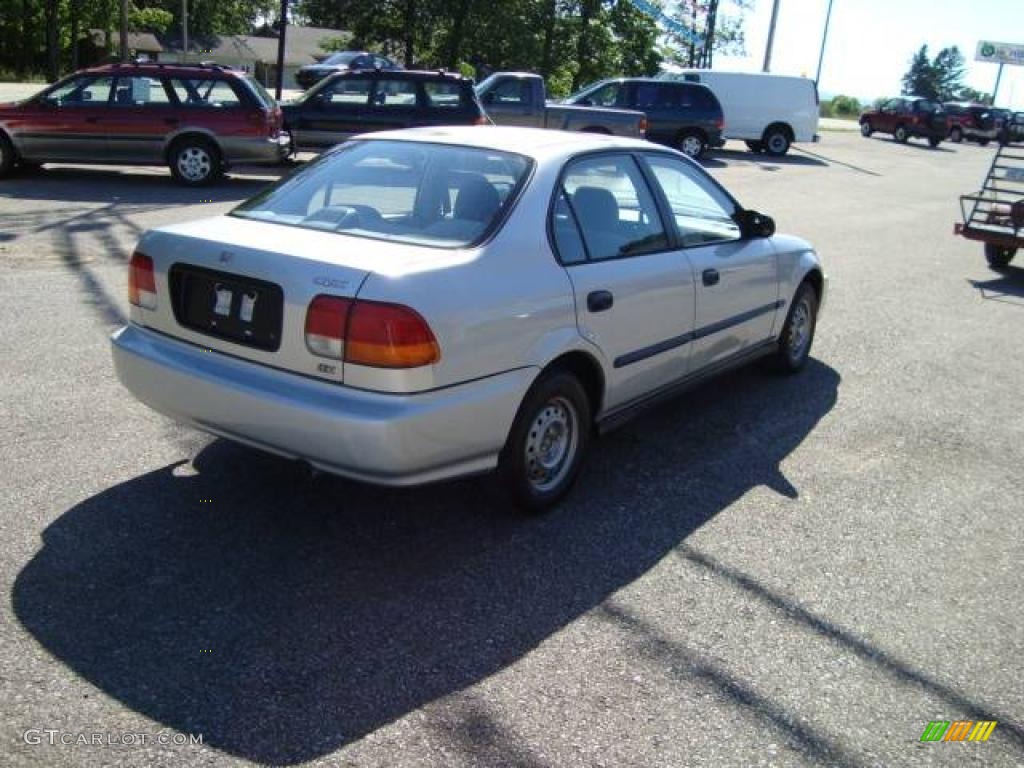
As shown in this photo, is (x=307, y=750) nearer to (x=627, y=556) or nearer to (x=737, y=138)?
(x=627, y=556)

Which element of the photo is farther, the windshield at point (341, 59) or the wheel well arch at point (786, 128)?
the windshield at point (341, 59)

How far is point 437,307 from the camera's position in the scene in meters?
3.42

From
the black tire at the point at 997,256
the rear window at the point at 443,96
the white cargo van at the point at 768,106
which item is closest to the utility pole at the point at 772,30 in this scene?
the white cargo van at the point at 768,106

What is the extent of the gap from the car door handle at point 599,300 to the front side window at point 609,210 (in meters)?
0.17

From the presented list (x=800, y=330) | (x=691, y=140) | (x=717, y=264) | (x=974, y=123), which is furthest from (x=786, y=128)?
(x=717, y=264)

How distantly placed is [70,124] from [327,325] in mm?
11722

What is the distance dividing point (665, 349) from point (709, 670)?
6.26 feet

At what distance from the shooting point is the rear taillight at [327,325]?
340 cm

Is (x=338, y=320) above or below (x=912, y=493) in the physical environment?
above

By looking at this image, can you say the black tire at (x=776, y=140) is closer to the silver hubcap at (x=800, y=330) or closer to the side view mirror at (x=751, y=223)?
the silver hubcap at (x=800, y=330)

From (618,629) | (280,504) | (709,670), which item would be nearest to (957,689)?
(709,670)

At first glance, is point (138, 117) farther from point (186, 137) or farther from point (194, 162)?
point (194, 162)

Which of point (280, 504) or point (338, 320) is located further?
point (280, 504)

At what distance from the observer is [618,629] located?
3.37 m
